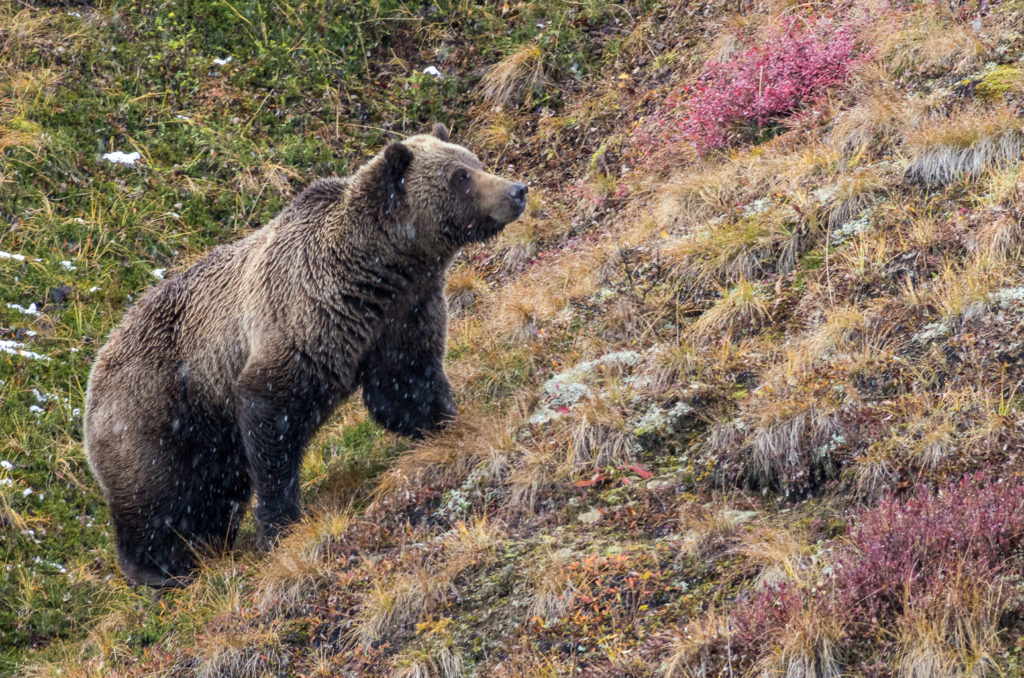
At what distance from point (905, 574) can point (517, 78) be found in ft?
28.0

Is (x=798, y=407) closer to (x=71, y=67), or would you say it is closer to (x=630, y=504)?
(x=630, y=504)

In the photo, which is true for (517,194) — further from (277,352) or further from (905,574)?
Result: (905,574)

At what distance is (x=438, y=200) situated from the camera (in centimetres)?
738

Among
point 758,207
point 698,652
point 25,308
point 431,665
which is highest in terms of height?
point 758,207

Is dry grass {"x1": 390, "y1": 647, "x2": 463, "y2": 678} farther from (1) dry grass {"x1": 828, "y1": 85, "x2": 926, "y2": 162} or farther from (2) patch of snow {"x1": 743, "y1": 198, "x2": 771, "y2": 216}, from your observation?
(1) dry grass {"x1": 828, "y1": 85, "x2": 926, "y2": 162}

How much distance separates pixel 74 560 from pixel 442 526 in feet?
11.6

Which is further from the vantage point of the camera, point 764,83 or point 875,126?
point 764,83

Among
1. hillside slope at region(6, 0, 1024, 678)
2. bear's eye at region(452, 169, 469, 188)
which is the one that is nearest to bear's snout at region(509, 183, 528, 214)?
bear's eye at region(452, 169, 469, 188)

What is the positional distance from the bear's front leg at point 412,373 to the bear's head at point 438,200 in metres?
0.45

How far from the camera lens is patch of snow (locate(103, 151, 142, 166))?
1146 cm

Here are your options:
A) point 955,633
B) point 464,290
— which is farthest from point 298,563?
point 464,290

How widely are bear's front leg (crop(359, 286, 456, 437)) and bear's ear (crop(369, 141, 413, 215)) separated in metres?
0.68

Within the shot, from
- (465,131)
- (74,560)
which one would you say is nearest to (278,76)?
(465,131)

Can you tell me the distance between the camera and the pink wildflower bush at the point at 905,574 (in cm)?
422
